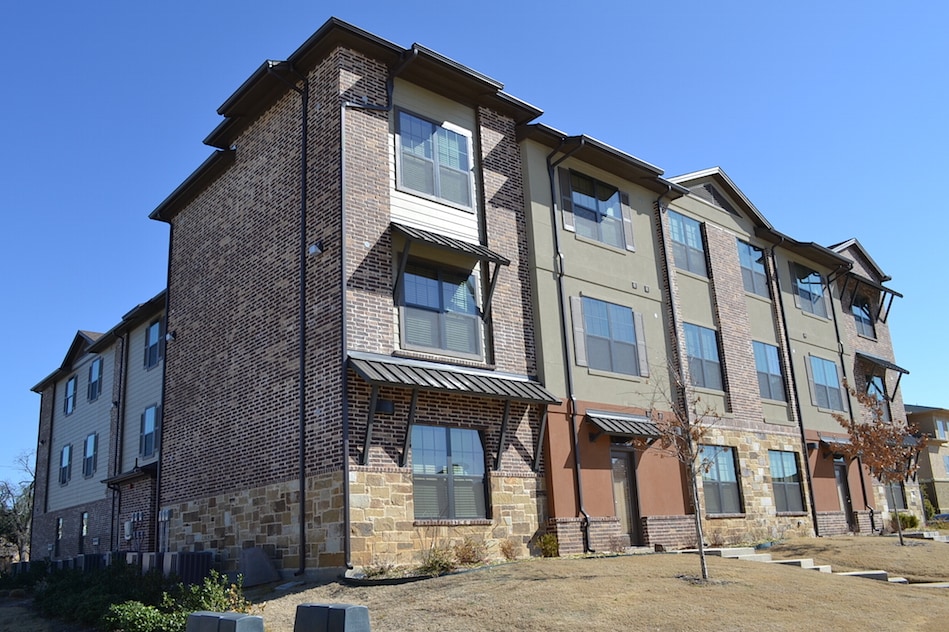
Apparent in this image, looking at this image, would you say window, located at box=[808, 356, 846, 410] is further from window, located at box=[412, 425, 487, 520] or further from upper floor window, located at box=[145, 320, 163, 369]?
upper floor window, located at box=[145, 320, 163, 369]

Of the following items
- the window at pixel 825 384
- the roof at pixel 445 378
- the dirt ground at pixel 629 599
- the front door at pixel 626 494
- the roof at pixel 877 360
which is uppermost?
the roof at pixel 877 360

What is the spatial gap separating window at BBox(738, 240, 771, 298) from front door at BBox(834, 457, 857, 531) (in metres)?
6.27

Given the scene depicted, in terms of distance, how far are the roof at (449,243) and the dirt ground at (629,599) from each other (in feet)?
21.0

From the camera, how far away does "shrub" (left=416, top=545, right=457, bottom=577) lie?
576 inches

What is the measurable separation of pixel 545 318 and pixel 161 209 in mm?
11982

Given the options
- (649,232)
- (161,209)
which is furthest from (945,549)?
(161,209)

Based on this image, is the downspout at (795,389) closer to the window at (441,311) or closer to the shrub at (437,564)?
the window at (441,311)

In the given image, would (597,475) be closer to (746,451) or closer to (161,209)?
(746,451)

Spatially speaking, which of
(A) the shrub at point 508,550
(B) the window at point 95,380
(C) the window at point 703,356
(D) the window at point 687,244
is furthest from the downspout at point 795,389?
(B) the window at point 95,380

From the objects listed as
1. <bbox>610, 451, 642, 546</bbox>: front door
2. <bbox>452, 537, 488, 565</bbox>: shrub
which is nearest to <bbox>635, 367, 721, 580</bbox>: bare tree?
<bbox>610, 451, 642, 546</bbox>: front door

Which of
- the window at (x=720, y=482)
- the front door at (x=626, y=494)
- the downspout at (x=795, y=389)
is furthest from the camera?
the downspout at (x=795, y=389)

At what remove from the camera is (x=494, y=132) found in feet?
66.1

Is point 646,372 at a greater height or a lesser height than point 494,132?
lesser

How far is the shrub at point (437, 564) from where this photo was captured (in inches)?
576
